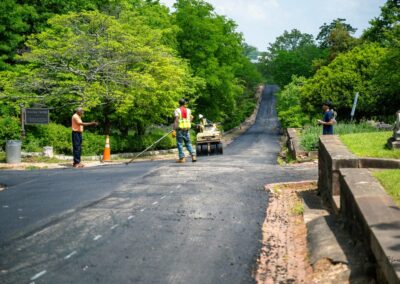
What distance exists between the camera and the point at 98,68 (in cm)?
2334

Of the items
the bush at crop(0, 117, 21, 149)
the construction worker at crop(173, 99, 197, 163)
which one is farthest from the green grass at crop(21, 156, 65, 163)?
the construction worker at crop(173, 99, 197, 163)

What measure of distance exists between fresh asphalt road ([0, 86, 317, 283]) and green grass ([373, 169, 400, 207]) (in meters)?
1.80

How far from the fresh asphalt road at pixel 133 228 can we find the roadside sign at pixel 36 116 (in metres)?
10.2

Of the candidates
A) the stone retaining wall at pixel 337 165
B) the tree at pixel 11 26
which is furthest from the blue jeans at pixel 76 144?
the tree at pixel 11 26

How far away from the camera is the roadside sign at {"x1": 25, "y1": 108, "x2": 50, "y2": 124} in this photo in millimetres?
20188

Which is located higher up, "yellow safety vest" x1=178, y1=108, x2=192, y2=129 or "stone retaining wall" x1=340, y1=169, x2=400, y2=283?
"yellow safety vest" x1=178, y1=108, x2=192, y2=129

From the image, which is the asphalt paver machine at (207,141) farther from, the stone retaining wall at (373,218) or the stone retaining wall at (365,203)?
the stone retaining wall at (373,218)

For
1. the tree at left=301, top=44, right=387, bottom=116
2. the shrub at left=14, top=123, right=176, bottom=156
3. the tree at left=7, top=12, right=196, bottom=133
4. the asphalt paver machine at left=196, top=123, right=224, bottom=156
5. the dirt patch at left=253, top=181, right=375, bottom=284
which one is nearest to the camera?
the dirt patch at left=253, top=181, right=375, bottom=284

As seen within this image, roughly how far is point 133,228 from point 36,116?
15.5 metres

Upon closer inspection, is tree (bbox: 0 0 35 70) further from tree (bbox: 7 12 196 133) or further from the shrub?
the shrub

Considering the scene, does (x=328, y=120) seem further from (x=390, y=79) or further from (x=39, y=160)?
(x=390, y=79)

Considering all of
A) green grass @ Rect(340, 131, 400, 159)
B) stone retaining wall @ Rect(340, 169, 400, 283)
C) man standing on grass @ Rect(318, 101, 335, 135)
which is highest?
man standing on grass @ Rect(318, 101, 335, 135)

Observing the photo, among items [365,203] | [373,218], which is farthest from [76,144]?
[373,218]

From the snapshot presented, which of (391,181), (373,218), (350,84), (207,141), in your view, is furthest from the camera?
(350,84)
